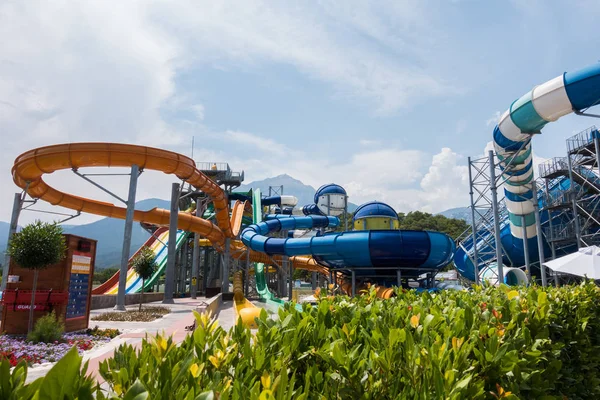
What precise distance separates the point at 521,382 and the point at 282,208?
136 feet

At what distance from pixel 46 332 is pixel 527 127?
1784 centimetres

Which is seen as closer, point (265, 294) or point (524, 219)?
point (524, 219)

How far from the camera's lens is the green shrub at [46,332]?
8.49m

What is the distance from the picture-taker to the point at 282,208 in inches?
1724

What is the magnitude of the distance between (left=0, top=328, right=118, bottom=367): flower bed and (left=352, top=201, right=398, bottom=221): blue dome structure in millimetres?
16008

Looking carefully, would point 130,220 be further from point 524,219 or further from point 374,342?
point 524,219

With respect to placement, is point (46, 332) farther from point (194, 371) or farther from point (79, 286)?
point (194, 371)

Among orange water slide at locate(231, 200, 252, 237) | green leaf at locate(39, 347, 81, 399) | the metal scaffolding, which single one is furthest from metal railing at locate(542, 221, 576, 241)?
green leaf at locate(39, 347, 81, 399)

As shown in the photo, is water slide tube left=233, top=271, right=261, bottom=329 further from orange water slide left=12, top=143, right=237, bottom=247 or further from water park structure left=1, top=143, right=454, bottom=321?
orange water slide left=12, top=143, right=237, bottom=247

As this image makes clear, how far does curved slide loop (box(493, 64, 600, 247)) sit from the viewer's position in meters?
14.1

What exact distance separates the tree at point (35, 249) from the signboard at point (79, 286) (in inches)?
45.3

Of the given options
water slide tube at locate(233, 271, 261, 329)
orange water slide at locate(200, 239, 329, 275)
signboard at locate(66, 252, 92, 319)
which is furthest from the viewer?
orange water slide at locate(200, 239, 329, 275)

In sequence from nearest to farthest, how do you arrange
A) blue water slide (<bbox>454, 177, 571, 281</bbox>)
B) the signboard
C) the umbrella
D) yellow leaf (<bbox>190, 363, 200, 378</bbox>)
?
yellow leaf (<bbox>190, 363, 200, 378</bbox>) < the umbrella < the signboard < blue water slide (<bbox>454, 177, 571, 281</bbox>)

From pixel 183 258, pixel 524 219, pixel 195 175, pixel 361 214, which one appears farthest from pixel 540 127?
pixel 183 258
